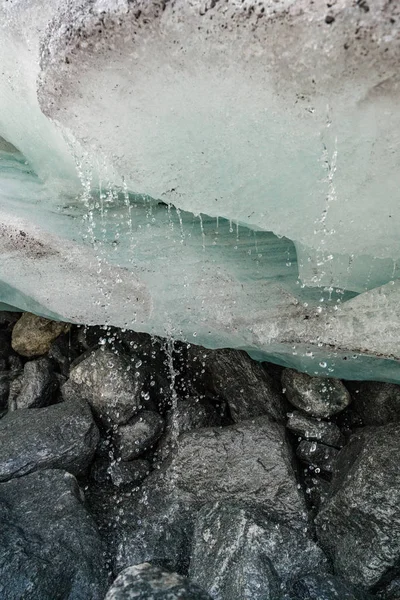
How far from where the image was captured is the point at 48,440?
338cm

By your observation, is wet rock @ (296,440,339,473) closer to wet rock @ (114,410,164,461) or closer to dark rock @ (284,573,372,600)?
dark rock @ (284,573,372,600)

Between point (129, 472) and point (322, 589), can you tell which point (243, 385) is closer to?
point (129, 472)

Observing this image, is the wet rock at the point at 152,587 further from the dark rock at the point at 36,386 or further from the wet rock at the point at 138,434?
the dark rock at the point at 36,386

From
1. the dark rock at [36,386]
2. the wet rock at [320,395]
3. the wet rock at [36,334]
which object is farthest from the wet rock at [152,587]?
the wet rock at [36,334]

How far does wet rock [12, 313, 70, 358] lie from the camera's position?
167 inches

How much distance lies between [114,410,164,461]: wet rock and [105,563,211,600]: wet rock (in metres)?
1.50

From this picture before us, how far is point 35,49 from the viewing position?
2879 mm

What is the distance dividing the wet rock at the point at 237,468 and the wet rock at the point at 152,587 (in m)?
1.10

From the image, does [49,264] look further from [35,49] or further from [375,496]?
[375,496]

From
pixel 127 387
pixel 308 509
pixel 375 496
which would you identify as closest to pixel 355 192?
pixel 375 496

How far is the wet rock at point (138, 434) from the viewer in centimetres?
362

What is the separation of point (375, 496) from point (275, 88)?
1.93 meters

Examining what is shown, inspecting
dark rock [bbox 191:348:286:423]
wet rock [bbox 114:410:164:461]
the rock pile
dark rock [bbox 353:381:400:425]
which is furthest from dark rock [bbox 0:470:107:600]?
dark rock [bbox 353:381:400:425]

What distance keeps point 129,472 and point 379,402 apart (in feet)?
4.99
